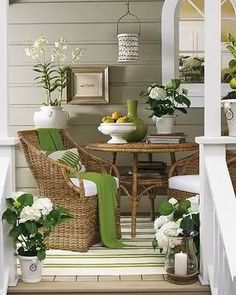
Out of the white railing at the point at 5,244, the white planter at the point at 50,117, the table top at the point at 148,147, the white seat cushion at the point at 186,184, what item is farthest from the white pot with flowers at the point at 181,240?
the white planter at the point at 50,117

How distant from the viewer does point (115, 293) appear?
332 centimetres

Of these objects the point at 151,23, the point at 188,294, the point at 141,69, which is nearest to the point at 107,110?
the point at 141,69

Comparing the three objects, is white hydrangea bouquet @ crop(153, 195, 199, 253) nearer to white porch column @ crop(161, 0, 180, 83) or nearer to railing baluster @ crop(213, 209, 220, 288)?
railing baluster @ crop(213, 209, 220, 288)

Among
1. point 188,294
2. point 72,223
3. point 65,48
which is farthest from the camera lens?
point 65,48

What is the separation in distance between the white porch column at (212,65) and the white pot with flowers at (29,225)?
1013mm

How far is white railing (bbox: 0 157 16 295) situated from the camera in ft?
10.6

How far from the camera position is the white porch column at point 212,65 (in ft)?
Answer: 11.0

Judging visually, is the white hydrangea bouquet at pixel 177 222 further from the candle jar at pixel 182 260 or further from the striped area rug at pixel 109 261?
the striped area rug at pixel 109 261

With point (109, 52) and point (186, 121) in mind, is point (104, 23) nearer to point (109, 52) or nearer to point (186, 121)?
point (109, 52)

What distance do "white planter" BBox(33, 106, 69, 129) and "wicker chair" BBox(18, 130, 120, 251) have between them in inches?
34.4

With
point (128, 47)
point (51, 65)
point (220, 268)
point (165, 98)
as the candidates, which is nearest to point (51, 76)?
point (51, 65)

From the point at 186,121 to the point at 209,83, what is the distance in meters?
2.40

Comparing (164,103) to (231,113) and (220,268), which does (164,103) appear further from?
(220,268)

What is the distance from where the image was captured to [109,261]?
13.0ft
